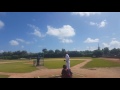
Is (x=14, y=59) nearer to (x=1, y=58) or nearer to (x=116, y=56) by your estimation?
(x=1, y=58)

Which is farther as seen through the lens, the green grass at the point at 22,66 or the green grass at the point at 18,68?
the green grass at the point at 22,66

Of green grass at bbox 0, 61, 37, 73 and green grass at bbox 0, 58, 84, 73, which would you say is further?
green grass at bbox 0, 58, 84, 73

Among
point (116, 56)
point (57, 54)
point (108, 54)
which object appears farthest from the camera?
point (108, 54)

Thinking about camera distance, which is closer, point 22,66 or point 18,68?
point 18,68
